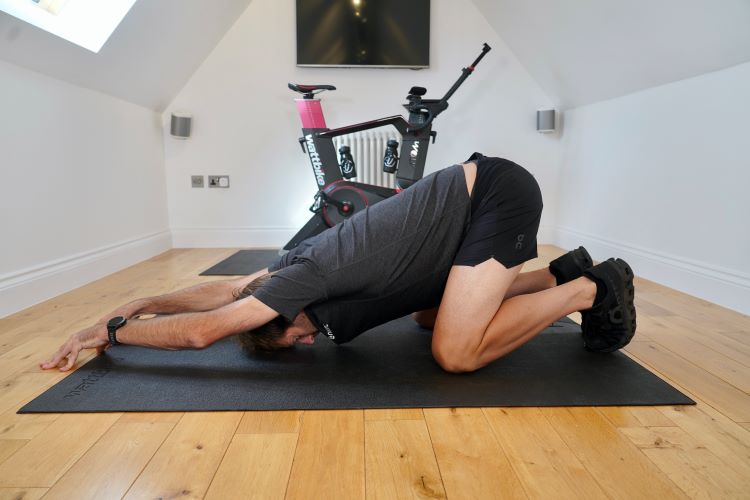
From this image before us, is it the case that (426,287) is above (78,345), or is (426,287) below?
above

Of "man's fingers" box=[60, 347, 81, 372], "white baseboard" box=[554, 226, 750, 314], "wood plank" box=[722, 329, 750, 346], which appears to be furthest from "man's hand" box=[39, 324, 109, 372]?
"white baseboard" box=[554, 226, 750, 314]

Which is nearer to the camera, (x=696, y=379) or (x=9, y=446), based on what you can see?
(x=9, y=446)

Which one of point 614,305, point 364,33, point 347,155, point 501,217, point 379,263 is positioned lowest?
point 614,305

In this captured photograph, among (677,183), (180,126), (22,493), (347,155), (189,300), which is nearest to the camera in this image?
(22,493)

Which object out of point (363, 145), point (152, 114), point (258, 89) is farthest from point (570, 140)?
point (152, 114)

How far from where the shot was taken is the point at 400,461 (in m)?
1.08

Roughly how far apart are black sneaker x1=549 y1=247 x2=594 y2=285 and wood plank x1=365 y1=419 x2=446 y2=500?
0.85 m

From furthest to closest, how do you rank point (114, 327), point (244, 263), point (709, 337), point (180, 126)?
point (180, 126) → point (244, 263) → point (709, 337) → point (114, 327)

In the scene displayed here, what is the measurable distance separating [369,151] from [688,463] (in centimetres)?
329

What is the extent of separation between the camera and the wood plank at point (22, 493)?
96 cm

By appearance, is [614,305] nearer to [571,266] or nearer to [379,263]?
[571,266]

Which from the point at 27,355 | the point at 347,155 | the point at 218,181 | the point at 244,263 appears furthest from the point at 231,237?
the point at 27,355

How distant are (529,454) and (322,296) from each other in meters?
0.65

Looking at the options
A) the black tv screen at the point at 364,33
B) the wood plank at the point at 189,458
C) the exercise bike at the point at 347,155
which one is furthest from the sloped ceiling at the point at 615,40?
the wood plank at the point at 189,458
